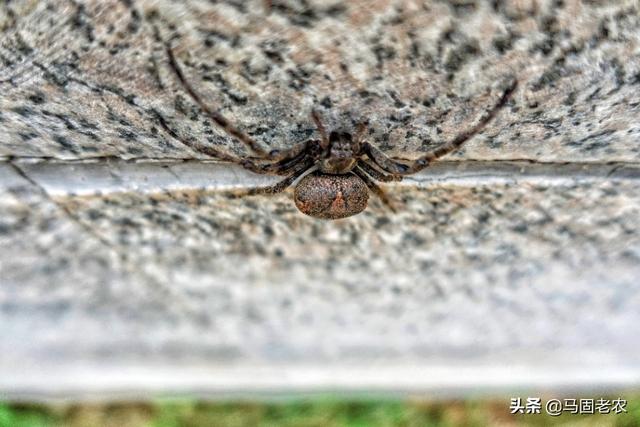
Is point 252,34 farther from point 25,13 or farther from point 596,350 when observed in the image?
point 596,350

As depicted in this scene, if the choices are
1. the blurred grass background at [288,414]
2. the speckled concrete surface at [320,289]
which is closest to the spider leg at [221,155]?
the speckled concrete surface at [320,289]

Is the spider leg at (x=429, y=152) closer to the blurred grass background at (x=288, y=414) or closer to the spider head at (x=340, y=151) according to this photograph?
the spider head at (x=340, y=151)

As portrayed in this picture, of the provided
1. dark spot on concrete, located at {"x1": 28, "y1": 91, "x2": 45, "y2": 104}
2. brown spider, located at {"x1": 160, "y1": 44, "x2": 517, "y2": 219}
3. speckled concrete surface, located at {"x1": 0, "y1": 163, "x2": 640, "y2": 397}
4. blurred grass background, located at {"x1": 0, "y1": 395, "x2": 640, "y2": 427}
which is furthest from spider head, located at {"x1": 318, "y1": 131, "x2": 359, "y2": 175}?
blurred grass background, located at {"x1": 0, "y1": 395, "x2": 640, "y2": 427}

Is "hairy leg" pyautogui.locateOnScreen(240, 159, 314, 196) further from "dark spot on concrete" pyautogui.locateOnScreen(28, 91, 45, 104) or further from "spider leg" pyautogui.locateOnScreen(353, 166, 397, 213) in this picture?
"dark spot on concrete" pyautogui.locateOnScreen(28, 91, 45, 104)

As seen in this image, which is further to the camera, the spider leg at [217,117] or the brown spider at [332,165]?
the brown spider at [332,165]

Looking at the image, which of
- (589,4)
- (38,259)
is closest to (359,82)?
(589,4)
